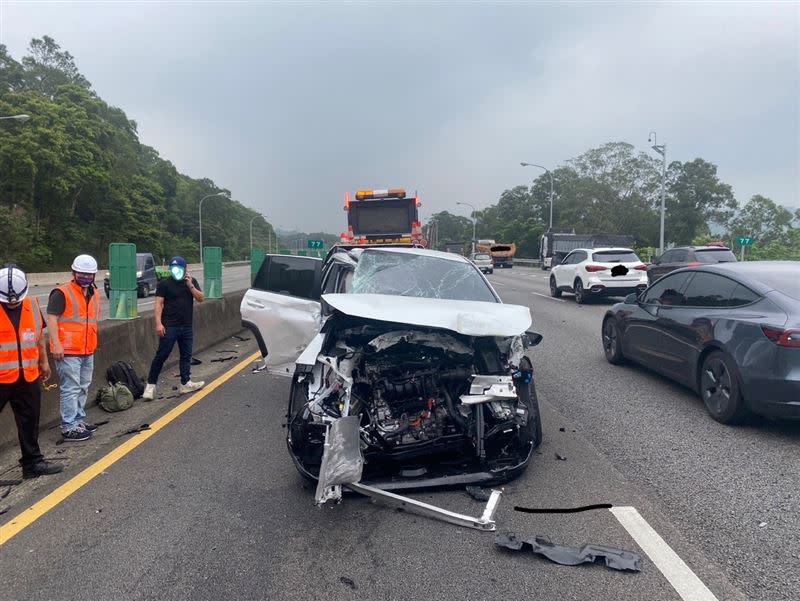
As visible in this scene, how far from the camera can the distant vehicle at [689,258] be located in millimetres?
16359

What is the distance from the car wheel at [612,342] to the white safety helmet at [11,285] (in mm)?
7183

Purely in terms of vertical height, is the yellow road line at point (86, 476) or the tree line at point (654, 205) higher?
the tree line at point (654, 205)

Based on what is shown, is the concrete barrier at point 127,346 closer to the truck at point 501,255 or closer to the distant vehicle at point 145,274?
the distant vehicle at point 145,274

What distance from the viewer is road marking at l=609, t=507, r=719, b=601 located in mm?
2965

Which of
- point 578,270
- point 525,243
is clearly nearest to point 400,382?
point 578,270

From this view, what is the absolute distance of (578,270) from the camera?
57.5ft

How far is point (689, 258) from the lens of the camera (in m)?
16.7

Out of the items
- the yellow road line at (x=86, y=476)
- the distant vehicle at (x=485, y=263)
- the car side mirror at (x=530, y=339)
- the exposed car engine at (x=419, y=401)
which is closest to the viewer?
the yellow road line at (x=86, y=476)

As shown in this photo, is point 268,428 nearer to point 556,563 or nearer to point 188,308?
point 188,308

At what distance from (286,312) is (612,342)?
4854mm

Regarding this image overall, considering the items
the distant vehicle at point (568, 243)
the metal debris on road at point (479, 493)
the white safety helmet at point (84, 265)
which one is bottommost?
the metal debris on road at point (479, 493)

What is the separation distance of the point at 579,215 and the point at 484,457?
65476 millimetres

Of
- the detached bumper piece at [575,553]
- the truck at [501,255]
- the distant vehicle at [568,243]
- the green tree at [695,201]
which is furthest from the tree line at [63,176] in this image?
the green tree at [695,201]

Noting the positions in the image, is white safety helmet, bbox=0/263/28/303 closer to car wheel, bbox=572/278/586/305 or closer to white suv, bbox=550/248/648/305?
white suv, bbox=550/248/648/305
